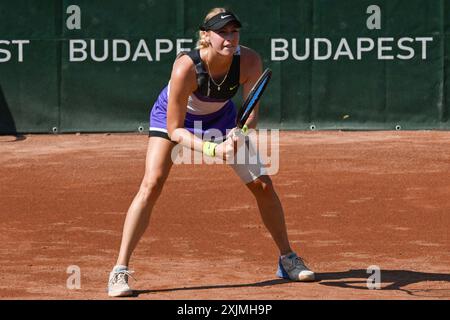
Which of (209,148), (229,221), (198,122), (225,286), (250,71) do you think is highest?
(250,71)

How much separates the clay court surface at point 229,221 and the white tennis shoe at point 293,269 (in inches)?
2.6

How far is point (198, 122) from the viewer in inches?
271

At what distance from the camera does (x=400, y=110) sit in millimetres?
14438

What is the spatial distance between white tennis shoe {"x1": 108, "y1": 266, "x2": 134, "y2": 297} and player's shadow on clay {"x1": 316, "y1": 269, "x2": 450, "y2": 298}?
122cm

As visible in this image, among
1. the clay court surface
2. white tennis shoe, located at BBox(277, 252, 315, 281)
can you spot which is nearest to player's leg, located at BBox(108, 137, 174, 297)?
the clay court surface

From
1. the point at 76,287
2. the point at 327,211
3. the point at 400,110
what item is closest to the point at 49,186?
the point at 327,211

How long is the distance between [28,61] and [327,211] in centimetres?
595

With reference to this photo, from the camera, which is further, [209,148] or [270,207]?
[270,207]

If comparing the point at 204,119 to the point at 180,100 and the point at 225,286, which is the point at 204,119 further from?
the point at 225,286

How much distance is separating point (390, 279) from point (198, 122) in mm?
1516

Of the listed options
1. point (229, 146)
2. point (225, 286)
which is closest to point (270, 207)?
point (225, 286)

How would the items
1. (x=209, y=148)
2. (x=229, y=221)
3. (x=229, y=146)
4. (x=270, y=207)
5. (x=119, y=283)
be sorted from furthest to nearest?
1. (x=229, y=221)
2. (x=270, y=207)
3. (x=119, y=283)
4. (x=209, y=148)
5. (x=229, y=146)

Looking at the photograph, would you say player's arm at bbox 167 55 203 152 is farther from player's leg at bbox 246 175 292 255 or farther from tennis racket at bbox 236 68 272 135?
player's leg at bbox 246 175 292 255

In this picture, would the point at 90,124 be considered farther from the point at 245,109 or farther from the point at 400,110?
the point at 245,109
